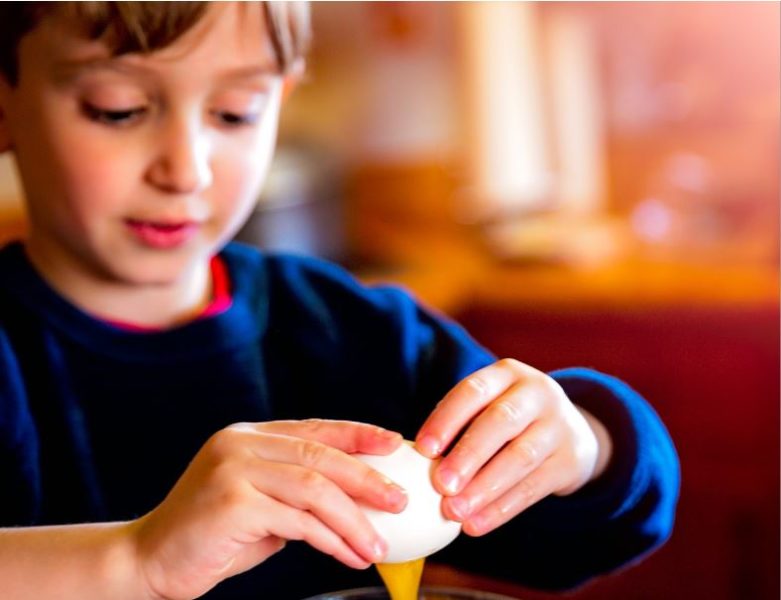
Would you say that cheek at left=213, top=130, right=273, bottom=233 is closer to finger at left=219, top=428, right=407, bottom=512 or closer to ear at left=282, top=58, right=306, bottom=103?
ear at left=282, top=58, right=306, bottom=103

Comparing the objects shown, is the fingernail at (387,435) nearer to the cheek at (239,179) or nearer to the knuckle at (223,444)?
the knuckle at (223,444)

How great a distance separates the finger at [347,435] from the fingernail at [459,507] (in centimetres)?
3

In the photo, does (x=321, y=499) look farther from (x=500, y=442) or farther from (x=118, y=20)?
(x=118, y=20)

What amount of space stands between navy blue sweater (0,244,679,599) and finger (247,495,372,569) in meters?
0.11

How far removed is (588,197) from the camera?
1294 mm

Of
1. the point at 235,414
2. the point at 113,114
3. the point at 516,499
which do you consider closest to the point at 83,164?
the point at 113,114

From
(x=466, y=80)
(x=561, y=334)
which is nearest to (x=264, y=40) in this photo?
(x=561, y=334)

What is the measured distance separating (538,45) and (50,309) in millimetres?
901

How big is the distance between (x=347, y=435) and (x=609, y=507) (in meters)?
0.17

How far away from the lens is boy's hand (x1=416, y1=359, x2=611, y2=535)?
365mm

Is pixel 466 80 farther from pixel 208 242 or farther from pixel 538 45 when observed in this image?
pixel 208 242

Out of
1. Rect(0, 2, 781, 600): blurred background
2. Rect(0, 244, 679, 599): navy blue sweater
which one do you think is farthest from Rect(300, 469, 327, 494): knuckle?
Rect(0, 2, 781, 600): blurred background

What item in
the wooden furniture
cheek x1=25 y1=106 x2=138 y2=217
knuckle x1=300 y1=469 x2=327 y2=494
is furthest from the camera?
the wooden furniture

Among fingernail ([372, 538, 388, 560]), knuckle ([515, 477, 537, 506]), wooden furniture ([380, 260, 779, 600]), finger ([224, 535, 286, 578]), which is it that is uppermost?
fingernail ([372, 538, 388, 560])
